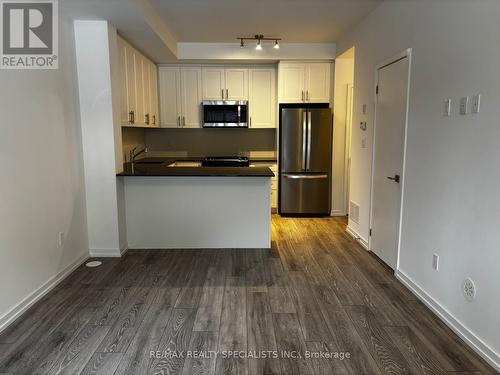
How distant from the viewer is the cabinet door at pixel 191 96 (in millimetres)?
5773

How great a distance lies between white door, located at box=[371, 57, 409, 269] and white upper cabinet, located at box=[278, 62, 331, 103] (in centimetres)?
184

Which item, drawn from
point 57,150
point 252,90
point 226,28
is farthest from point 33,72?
point 252,90

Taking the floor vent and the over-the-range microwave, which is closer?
the floor vent

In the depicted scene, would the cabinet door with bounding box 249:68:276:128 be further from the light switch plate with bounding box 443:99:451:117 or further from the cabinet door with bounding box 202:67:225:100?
the light switch plate with bounding box 443:99:451:117

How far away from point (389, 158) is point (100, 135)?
115 inches

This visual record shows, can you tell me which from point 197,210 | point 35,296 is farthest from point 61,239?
point 197,210

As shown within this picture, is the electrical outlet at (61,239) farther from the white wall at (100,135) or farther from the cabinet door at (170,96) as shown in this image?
the cabinet door at (170,96)

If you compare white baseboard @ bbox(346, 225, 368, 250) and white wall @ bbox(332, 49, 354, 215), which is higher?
white wall @ bbox(332, 49, 354, 215)

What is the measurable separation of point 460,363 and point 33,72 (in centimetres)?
365

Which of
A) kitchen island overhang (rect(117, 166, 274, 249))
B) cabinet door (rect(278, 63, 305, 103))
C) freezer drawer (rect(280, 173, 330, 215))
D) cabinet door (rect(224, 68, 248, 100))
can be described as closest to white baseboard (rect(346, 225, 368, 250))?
freezer drawer (rect(280, 173, 330, 215))

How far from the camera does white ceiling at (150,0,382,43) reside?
365 cm

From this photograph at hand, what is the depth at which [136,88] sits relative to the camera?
4.58 meters

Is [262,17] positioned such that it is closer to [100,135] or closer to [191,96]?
[191,96]

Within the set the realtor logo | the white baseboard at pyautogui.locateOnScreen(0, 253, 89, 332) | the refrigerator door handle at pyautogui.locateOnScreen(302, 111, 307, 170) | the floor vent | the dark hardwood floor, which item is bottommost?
the dark hardwood floor
